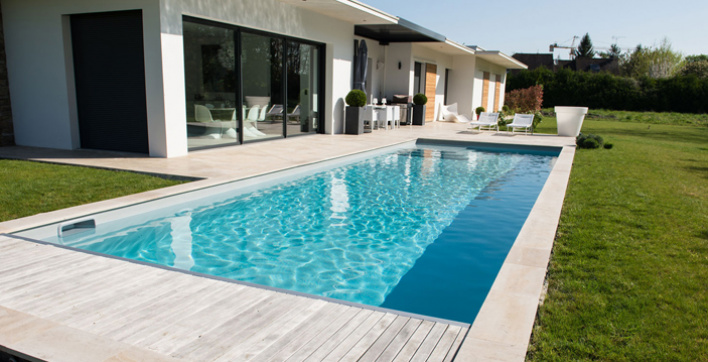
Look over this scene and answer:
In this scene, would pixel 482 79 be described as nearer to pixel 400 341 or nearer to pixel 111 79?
pixel 111 79

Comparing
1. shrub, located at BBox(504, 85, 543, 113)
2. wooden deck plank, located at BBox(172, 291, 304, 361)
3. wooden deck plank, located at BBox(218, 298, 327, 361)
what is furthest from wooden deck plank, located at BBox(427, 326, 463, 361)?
shrub, located at BBox(504, 85, 543, 113)

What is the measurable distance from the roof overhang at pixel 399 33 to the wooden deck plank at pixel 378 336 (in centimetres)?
1125

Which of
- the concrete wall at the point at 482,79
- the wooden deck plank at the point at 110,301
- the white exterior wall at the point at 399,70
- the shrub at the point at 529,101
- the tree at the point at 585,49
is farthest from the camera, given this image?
the tree at the point at 585,49

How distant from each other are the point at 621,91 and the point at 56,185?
32.4 meters

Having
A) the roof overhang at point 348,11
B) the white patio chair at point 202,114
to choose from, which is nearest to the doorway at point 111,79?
the white patio chair at point 202,114

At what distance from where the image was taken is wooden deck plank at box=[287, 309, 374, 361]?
2.25m

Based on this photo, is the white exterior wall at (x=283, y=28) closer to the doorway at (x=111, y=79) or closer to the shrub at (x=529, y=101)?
the doorway at (x=111, y=79)

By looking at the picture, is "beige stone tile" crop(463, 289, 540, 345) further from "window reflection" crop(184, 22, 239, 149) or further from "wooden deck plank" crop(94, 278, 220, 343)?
"window reflection" crop(184, 22, 239, 149)

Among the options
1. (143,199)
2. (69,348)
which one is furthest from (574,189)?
(69,348)

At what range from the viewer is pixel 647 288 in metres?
3.13

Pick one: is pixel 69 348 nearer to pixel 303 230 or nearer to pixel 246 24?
pixel 303 230

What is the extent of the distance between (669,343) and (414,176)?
5.87m

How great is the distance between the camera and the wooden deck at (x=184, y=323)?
2.24 metres

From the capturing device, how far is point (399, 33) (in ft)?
50.3
